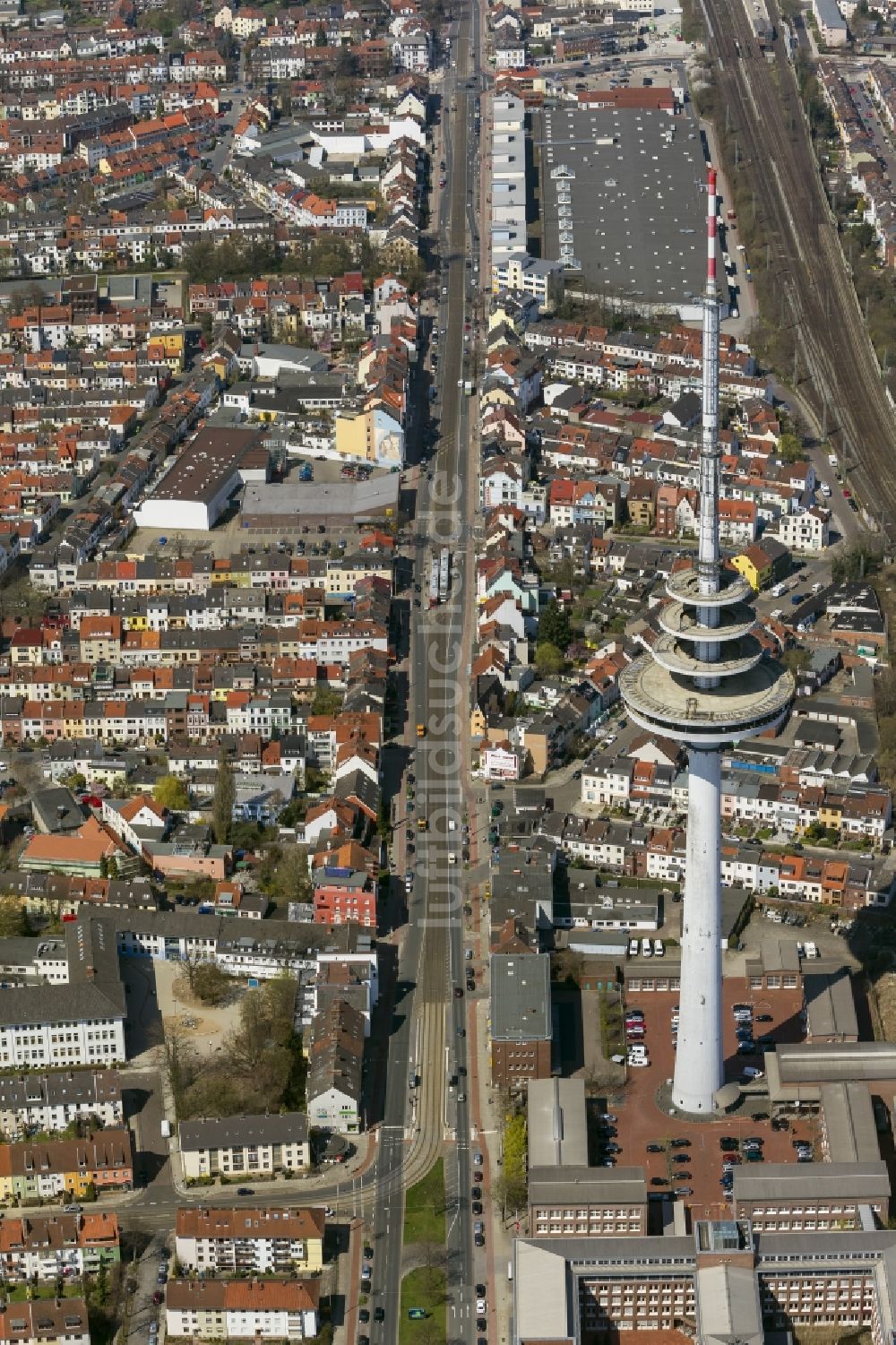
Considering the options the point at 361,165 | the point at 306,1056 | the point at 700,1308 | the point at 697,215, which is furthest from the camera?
the point at 361,165

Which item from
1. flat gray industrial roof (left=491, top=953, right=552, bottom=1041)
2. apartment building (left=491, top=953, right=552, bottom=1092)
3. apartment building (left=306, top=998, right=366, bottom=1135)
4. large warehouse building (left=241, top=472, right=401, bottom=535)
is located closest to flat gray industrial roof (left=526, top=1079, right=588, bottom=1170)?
apartment building (left=491, top=953, right=552, bottom=1092)

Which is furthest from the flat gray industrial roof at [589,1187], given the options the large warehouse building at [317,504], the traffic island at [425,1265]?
the large warehouse building at [317,504]

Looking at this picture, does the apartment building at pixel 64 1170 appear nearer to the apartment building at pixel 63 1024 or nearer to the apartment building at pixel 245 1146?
the apartment building at pixel 245 1146

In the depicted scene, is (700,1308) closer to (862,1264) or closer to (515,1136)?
(862,1264)

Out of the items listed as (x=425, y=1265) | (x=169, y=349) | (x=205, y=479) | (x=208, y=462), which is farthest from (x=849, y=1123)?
(x=169, y=349)

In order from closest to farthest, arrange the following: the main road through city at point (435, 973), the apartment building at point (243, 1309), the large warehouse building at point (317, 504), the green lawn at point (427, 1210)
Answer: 1. the apartment building at point (243, 1309)
2. the green lawn at point (427, 1210)
3. the main road through city at point (435, 973)
4. the large warehouse building at point (317, 504)

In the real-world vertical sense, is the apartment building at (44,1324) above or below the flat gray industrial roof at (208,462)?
below

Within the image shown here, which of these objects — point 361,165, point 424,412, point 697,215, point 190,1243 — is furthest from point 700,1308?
point 361,165
